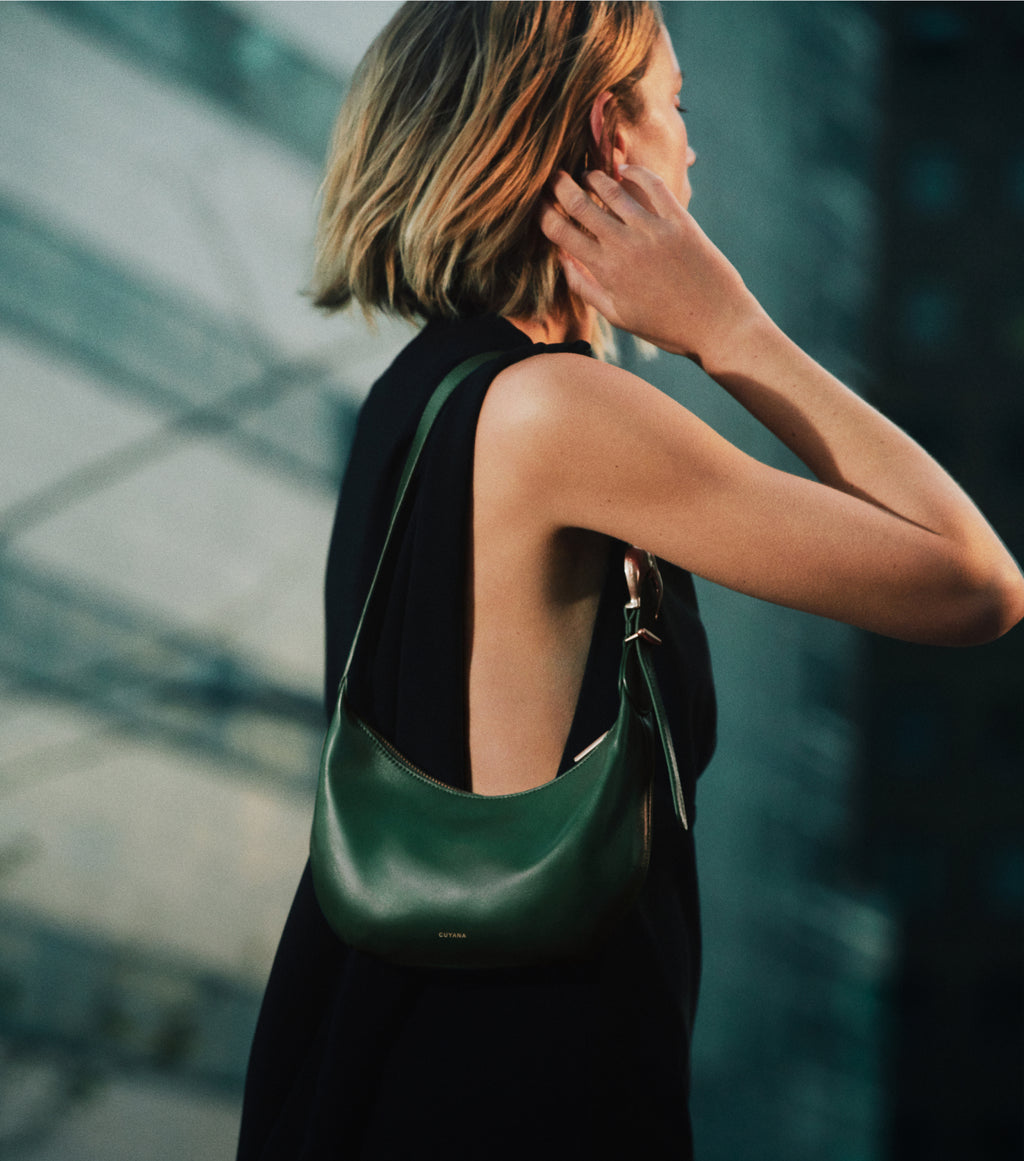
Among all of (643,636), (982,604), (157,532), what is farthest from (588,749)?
(157,532)

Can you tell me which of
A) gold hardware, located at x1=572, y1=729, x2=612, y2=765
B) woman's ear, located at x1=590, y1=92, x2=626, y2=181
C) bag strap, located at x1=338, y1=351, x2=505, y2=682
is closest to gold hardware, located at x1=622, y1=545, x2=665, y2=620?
gold hardware, located at x1=572, y1=729, x2=612, y2=765

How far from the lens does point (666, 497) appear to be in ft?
3.49

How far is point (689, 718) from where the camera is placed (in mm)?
1199

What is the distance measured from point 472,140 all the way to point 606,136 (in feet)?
0.61

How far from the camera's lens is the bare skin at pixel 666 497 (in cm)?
107

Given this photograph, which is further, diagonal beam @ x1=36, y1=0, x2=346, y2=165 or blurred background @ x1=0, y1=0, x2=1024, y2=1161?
diagonal beam @ x1=36, y1=0, x2=346, y2=165

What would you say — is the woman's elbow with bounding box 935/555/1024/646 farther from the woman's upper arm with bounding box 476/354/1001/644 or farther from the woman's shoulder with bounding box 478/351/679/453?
the woman's shoulder with bounding box 478/351/679/453

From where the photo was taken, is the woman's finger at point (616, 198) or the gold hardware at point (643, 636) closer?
the gold hardware at point (643, 636)

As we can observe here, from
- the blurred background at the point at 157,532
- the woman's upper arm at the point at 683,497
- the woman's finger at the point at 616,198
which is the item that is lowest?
the blurred background at the point at 157,532

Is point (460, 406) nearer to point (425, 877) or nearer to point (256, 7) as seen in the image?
point (425, 877)

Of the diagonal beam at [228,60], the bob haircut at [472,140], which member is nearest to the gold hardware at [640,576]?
the bob haircut at [472,140]

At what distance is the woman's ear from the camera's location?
131 centimetres

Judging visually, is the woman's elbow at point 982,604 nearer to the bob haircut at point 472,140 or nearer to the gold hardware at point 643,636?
the gold hardware at point 643,636

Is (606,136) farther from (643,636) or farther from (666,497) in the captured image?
(643,636)
